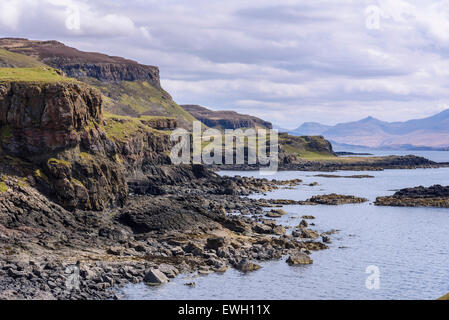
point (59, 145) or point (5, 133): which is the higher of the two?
point (5, 133)

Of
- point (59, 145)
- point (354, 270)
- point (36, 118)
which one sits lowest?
point (354, 270)

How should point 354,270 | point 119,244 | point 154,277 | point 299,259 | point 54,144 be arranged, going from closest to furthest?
point 154,277
point 354,270
point 299,259
point 119,244
point 54,144

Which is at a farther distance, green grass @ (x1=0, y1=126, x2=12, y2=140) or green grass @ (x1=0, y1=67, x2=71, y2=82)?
A: green grass @ (x1=0, y1=67, x2=71, y2=82)

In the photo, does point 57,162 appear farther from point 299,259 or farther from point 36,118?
point 299,259

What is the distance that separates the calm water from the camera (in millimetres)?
45469

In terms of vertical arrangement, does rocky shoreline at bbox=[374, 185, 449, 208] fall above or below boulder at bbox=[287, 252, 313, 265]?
above

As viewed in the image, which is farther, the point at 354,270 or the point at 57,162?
the point at 57,162

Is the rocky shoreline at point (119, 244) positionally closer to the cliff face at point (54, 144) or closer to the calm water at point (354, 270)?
the calm water at point (354, 270)

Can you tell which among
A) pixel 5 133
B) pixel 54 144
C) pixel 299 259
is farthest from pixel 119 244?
pixel 5 133

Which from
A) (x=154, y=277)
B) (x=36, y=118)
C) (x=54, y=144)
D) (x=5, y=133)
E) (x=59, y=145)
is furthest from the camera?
(x=36, y=118)


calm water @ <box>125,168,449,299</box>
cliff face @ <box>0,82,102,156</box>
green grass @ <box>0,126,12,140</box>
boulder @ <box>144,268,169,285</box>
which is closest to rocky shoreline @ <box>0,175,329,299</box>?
A: boulder @ <box>144,268,169,285</box>

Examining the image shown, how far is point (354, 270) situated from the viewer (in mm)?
54281

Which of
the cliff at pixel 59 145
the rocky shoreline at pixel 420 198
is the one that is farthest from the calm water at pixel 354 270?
the cliff at pixel 59 145

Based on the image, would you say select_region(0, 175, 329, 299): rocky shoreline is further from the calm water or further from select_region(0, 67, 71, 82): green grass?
select_region(0, 67, 71, 82): green grass
